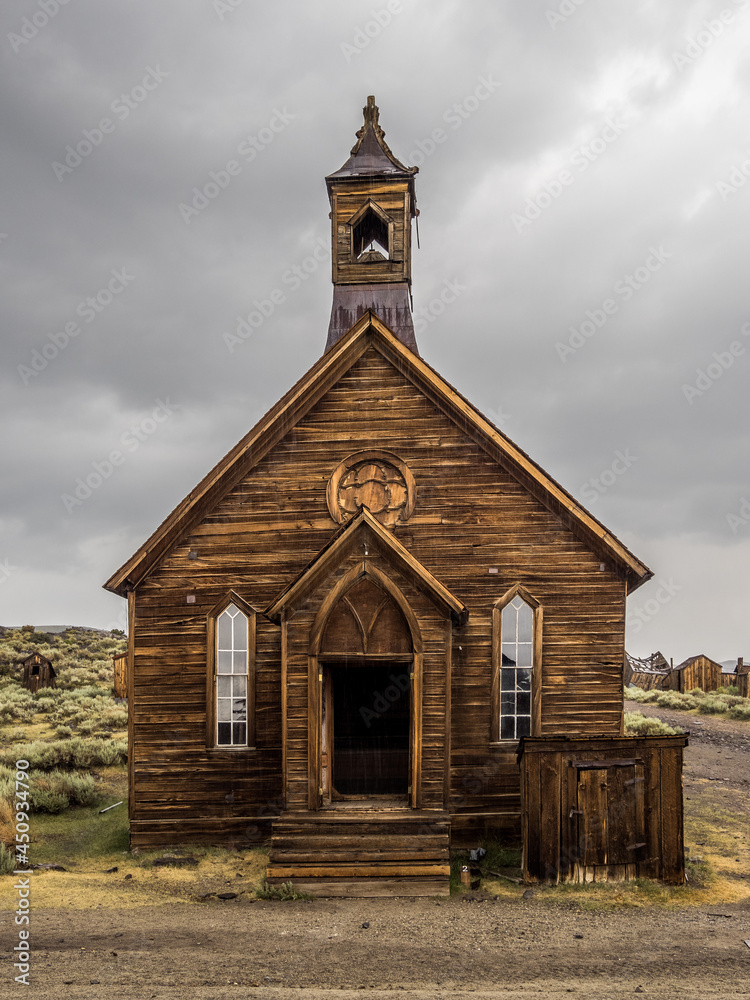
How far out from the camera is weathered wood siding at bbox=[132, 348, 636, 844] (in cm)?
1320

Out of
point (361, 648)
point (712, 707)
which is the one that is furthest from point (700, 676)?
point (361, 648)

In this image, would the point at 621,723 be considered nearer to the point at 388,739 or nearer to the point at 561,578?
the point at 561,578

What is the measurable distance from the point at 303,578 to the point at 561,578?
4.77 meters

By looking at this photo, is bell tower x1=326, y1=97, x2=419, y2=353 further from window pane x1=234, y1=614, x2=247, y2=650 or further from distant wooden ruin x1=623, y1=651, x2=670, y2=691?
distant wooden ruin x1=623, y1=651, x2=670, y2=691

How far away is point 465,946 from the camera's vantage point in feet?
28.5

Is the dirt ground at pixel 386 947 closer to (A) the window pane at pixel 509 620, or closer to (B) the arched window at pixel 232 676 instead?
(B) the arched window at pixel 232 676

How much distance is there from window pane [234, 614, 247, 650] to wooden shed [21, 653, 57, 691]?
26.8m

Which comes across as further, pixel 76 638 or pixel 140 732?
pixel 76 638

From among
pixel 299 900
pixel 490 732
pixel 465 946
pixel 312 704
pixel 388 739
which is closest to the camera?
pixel 465 946

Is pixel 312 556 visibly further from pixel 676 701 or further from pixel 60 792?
pixel 676 701

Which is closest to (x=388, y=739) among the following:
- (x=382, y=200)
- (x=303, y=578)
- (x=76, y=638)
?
(x=303, y=578)

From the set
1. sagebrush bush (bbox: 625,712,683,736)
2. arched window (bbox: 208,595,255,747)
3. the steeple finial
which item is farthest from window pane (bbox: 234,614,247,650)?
sagebrush bush (bbox: 625,712,683,736)

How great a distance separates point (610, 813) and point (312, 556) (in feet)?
20.9

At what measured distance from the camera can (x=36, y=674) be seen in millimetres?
36562
